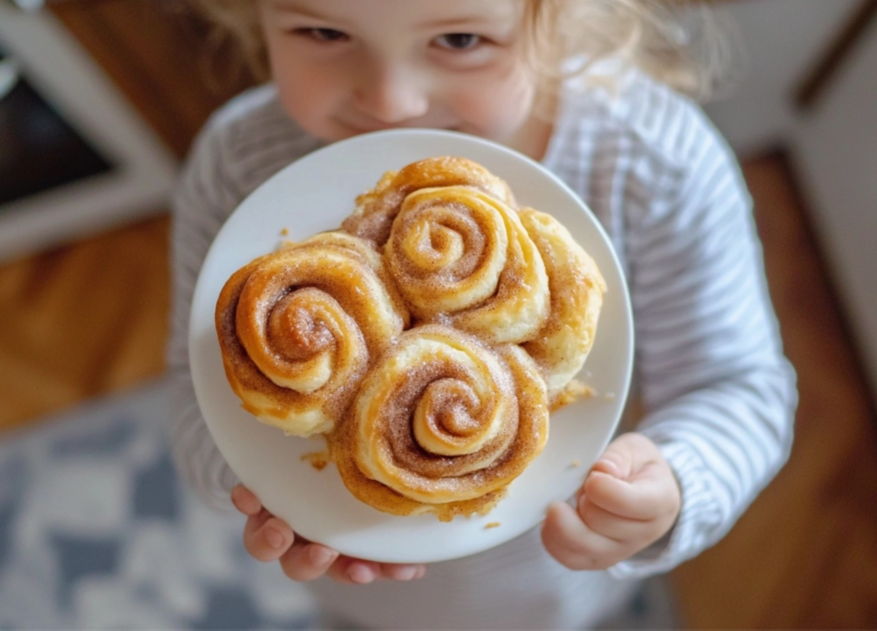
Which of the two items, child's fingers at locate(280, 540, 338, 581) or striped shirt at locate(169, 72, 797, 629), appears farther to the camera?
striped shirt at locate(169, 72, 797, 629)

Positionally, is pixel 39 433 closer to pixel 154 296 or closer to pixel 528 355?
pixel 154 296

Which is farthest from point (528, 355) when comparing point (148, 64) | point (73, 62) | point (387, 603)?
point (73, 62)

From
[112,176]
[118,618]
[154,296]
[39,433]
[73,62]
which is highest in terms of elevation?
[73,62]

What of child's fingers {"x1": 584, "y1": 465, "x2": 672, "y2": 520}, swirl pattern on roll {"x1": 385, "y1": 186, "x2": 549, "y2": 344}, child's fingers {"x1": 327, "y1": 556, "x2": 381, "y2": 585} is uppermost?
swirl pattern on roll {"x1": 385, "y1": 186, "x2": 549, "y2": 344}

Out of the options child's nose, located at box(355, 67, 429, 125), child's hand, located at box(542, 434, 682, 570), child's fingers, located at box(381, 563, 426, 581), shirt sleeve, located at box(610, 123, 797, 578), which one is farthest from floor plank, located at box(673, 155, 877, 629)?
child's nose, located at box(355, 67, 429, 125)

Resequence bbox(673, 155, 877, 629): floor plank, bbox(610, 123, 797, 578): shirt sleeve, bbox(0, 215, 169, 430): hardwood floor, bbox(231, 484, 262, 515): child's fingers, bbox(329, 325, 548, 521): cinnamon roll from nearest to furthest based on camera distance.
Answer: bbox(329, 325, 548, 521): cinnamon roll
bbox(231, 484, 262, 515): child's fingers
bbox(610, 123, 797, 578): shirt sleeve
bbox(673, 155, 877, 629): floor plank
bbox(0, 215, 169, 430): hardwood floor

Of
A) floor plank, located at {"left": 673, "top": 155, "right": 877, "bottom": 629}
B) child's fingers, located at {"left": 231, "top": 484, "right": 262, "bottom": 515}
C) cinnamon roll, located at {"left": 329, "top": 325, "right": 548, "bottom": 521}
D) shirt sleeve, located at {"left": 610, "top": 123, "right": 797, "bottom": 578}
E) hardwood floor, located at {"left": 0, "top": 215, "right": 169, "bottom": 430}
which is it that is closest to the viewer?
cinnamon roll, located at {"left": 329, "top": 325, "right": 548, "bottom": 521}

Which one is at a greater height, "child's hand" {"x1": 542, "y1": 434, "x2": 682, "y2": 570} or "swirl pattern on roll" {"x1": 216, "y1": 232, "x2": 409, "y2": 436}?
"swirl pattern on roll" {"x1": 216, "y1": 232, "x2": 409, "y2": 436}

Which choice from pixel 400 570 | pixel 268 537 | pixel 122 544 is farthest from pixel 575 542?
pixel 122 544

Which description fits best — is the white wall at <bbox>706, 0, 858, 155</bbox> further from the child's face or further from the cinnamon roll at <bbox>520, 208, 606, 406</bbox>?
the cinnamon roll at <bbox>520, 208, 606, 406</bbox>
